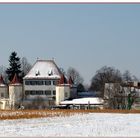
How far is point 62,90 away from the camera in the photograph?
339ft

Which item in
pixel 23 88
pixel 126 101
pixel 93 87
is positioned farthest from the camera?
pixel 93 87

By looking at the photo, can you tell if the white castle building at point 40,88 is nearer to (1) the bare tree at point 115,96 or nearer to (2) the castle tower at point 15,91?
(2) the castle tower at point 15,91

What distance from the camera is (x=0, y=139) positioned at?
65.7 ft

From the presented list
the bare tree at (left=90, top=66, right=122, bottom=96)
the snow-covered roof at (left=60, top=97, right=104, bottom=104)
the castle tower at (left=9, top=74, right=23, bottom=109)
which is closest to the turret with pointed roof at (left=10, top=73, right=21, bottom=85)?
the castle tower at (left=9, top=74, right=23, bottom=109)

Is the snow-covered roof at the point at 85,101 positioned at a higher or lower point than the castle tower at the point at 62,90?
lower

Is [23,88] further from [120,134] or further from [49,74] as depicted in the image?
[120,134]

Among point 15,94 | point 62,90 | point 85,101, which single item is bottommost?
point 85,101

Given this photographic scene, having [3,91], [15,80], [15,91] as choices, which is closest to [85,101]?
[15,91]

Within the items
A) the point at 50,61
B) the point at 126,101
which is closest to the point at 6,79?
the point at 50,61

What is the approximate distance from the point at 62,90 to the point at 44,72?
7920mm

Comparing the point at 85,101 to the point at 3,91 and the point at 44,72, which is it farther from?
the point at 3,91

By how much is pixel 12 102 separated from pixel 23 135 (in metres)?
78.1

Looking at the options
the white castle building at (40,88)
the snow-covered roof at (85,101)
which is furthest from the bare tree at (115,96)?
the white castle building at (40,88)

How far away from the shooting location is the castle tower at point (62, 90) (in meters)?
102
